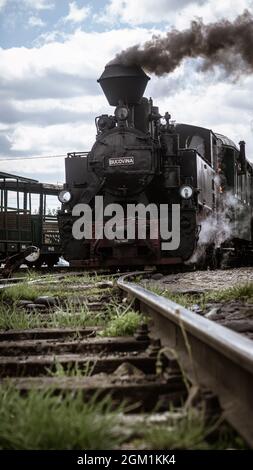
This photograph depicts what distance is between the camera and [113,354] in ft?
9.71

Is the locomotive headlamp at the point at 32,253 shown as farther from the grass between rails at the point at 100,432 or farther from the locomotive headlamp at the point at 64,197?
the grass between rails at the point at 100,432

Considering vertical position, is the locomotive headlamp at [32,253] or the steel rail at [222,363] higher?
the steel rail at [222,363]

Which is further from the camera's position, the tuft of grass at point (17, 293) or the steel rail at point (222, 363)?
the tuft of grass at point (17, 293)

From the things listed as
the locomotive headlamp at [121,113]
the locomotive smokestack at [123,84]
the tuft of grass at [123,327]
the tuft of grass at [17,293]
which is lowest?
the tuft of grass at [17,293]

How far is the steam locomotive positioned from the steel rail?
8034 mm

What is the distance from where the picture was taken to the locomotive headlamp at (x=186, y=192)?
1099 centimetres

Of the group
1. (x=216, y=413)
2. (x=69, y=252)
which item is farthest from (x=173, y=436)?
(x=69, y=252)

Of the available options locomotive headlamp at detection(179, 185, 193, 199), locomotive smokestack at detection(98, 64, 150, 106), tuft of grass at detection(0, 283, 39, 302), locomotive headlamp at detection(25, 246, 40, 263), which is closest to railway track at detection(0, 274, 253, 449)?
tuft of grass at detection(0, 283, 39, 302)

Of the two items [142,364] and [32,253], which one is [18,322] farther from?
[32,253]

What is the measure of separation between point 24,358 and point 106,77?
30.7ft

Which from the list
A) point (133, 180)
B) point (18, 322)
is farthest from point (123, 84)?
point (18, 322)

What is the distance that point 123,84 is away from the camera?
11484 millimetres

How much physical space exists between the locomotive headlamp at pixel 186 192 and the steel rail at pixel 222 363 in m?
8.23

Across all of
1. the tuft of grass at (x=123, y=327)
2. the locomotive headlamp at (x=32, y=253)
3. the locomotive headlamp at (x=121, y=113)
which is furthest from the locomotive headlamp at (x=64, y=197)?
the tuft of grass at (x=123, y=327)
